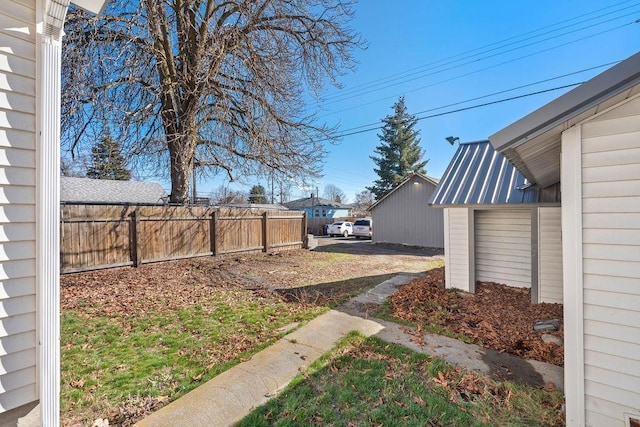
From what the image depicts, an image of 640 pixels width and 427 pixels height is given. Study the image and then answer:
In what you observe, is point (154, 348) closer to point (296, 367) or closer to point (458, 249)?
point (296, 367)

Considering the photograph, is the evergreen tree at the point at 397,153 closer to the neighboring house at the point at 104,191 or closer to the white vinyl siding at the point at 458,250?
the neighboring house at the point at 104,191

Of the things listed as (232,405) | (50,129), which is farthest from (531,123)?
(50,129)

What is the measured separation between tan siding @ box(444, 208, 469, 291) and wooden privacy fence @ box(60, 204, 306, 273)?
7.51 meters

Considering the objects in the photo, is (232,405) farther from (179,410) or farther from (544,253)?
(544,253)

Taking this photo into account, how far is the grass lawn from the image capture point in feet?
8.06

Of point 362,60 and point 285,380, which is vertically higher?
point 362,60

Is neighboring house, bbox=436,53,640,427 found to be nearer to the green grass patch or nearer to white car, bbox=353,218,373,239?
the green grass patch

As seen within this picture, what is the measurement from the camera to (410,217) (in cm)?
1634

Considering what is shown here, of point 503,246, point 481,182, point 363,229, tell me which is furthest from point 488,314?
point 363,229

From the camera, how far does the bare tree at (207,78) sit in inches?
286

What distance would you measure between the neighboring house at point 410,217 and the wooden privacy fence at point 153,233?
7.72 metres

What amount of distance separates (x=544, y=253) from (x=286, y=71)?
8.93 meters

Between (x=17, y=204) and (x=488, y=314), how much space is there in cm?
645

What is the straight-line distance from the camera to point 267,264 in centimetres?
966
